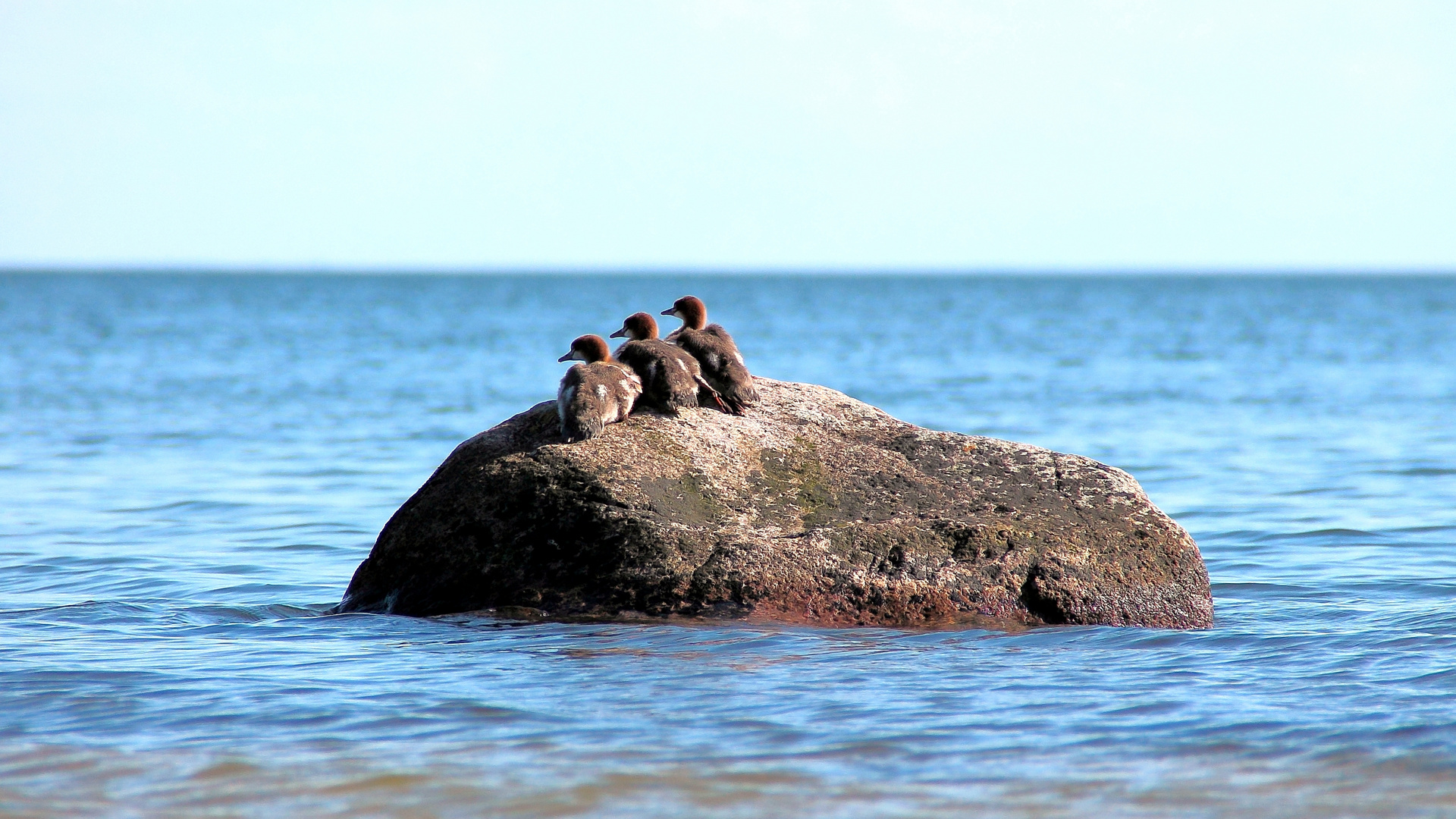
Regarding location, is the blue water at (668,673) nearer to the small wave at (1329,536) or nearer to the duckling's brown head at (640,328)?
the small wave at (1329,536)

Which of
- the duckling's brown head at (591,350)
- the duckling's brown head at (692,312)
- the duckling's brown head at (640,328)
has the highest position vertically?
Result: the duckling's brown head at (692,312)

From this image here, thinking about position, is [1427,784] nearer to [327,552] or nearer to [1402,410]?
[327,552]

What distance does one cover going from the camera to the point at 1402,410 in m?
22.3

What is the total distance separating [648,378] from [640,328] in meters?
0.73

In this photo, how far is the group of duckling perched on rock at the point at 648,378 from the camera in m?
7.47

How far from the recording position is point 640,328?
8.41 m

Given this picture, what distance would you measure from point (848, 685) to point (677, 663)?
86 cm

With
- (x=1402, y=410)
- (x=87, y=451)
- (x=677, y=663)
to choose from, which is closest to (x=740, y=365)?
(x=677, y=663)

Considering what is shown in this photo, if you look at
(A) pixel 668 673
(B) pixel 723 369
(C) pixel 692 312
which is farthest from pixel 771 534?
(C) pixel 692 312

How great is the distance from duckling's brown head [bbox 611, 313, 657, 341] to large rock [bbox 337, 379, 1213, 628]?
30.6 inches

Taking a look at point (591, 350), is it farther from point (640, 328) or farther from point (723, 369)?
point (723, 369)

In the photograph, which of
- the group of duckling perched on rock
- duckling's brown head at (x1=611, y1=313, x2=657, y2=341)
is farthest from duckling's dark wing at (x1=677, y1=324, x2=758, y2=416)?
duckling's brown head at (x1=611, y1=313, x2=657, y2=341)

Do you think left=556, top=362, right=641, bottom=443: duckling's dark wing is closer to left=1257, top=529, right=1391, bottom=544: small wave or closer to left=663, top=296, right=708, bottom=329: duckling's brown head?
left=663, top=296, right=708, bottom=329: duckling's brown head

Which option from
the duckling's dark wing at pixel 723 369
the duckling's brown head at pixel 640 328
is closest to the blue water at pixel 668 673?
the duckling's dark wing at pixel 723 369
